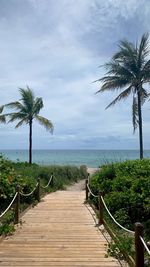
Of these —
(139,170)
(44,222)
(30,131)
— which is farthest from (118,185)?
(30,131)

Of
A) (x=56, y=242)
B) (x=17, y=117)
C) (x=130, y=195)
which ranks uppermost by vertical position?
(x=17, y=117)

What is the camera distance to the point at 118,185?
13.7 m

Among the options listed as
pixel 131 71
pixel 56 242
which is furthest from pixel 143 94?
pixel 56 242

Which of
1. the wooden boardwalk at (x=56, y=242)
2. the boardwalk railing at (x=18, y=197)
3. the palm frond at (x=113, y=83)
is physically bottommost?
the wooden boardwalk at (x=56, y=242)

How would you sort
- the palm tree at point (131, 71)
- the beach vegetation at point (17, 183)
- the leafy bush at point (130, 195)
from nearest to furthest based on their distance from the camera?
the leafy bush at point (130, 195), the beach vegetation at point (17, 183), the palm tree at point (131, 71)

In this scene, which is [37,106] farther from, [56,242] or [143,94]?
[56,242]

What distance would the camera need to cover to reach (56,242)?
876cm

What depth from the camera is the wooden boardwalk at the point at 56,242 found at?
23.3 ft

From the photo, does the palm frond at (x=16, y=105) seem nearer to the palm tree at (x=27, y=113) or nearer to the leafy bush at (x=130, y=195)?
the palm tree at (x=27, y=113)

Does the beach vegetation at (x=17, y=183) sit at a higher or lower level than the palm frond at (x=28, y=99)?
lower

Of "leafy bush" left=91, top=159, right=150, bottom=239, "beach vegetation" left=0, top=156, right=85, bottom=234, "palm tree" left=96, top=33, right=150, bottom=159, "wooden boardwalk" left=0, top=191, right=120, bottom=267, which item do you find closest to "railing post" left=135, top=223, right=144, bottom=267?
"wooden boardwalk" left=0, top=191, right=120, bottom=267

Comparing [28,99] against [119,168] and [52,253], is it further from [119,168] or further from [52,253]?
[52,253]

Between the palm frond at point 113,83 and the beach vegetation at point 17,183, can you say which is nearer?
the beach vegetation at point 17,183

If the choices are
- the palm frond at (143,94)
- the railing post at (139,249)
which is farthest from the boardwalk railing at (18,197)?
the palm frond at (143,94)
